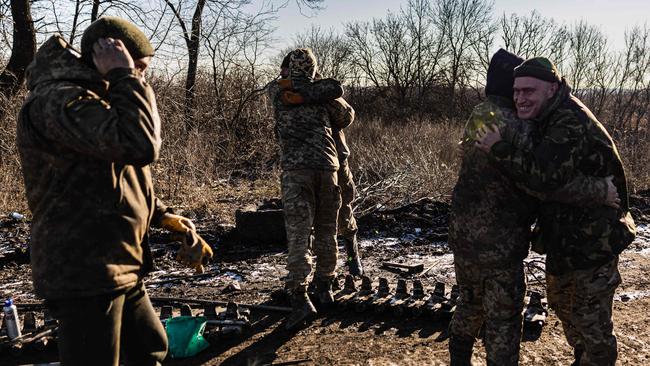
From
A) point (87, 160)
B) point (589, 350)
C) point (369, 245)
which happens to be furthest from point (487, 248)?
point (369, 245)

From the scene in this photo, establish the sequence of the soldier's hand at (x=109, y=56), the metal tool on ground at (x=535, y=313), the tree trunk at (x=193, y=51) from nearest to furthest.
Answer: the soldier's hand at (x=109, y=56), the metal tool on ground at (x=535, y=313), the tree trunk at (x=193, y=51)

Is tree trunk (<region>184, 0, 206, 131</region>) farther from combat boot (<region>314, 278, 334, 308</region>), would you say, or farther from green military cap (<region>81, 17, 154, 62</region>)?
green military cap (<region>81, 17, 154, 62</region>)

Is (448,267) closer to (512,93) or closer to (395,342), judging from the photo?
(395,342)

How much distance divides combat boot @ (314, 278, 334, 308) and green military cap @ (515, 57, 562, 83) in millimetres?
2958

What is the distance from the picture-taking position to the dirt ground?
4.41m

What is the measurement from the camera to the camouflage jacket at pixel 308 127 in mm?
5125

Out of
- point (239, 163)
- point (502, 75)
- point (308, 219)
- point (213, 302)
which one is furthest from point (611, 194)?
point (239, 163)

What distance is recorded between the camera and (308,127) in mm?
5211

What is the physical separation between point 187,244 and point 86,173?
26.8 inches

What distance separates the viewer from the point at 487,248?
324cm

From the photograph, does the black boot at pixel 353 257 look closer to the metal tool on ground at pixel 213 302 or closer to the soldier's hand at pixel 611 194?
the metal tool on ground at pixel 213 302

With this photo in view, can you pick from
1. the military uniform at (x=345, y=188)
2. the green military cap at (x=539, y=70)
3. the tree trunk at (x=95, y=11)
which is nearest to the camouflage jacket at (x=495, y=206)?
the green military cap at (x=539, y=70)

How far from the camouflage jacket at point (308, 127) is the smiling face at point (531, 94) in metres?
2.24

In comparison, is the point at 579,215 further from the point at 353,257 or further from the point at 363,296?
the point at 353,257
